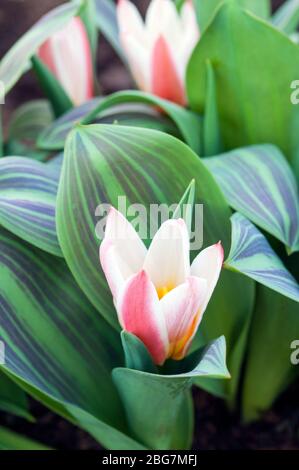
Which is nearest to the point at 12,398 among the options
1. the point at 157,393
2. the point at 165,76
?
the point at 157,393

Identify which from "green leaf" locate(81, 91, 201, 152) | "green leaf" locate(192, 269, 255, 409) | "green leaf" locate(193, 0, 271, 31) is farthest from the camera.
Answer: "green leaf" locate(193, 0, 271, 31)

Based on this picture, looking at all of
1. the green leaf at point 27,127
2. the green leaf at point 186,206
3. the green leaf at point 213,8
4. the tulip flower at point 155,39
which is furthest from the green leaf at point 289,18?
the green leaf at point 186,206

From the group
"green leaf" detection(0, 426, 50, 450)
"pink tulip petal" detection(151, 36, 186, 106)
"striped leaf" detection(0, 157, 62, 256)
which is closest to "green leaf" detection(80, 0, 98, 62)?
"pink tulip petal" detection(151, 36, 186, 106)

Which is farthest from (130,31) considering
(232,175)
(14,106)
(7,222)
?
(14,106)

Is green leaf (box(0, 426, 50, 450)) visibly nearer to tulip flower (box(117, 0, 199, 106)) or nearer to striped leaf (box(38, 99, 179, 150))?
striped leaf (box(38, 99, 179, 150))

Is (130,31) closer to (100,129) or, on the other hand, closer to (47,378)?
(100,129)
